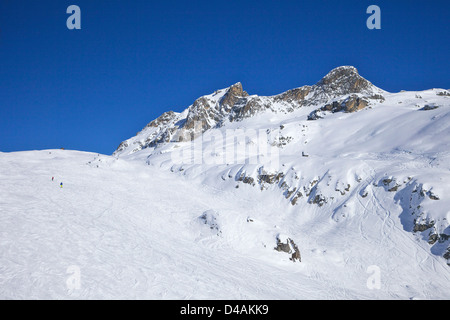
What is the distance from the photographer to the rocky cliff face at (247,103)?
9775cm

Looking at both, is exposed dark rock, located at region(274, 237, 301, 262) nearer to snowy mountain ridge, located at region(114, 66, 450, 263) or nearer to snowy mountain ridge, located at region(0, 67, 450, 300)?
snowy mountain ridge, located at region(0, 67, 450, 300)

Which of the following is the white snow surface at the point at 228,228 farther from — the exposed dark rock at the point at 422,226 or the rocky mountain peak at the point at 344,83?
the rocky mountain peak at the point at 344,83

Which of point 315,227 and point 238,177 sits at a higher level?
point 238,177

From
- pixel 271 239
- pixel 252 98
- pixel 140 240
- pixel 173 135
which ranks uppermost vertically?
pixel 252 98

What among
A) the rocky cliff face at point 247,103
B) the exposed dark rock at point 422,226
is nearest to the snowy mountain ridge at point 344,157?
the exposed dark rock at point 422,226

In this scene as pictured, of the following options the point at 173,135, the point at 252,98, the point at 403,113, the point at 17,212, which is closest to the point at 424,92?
the point at 403,113

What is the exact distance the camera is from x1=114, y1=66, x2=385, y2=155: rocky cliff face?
97750 millimetres

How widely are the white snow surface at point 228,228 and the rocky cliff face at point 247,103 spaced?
2189 inches

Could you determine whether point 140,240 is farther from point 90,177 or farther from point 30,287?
point 90,177

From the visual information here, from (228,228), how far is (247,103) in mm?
81728

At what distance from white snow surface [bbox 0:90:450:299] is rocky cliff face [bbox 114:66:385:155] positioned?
5561 centimetres

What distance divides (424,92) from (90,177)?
105576 mm
